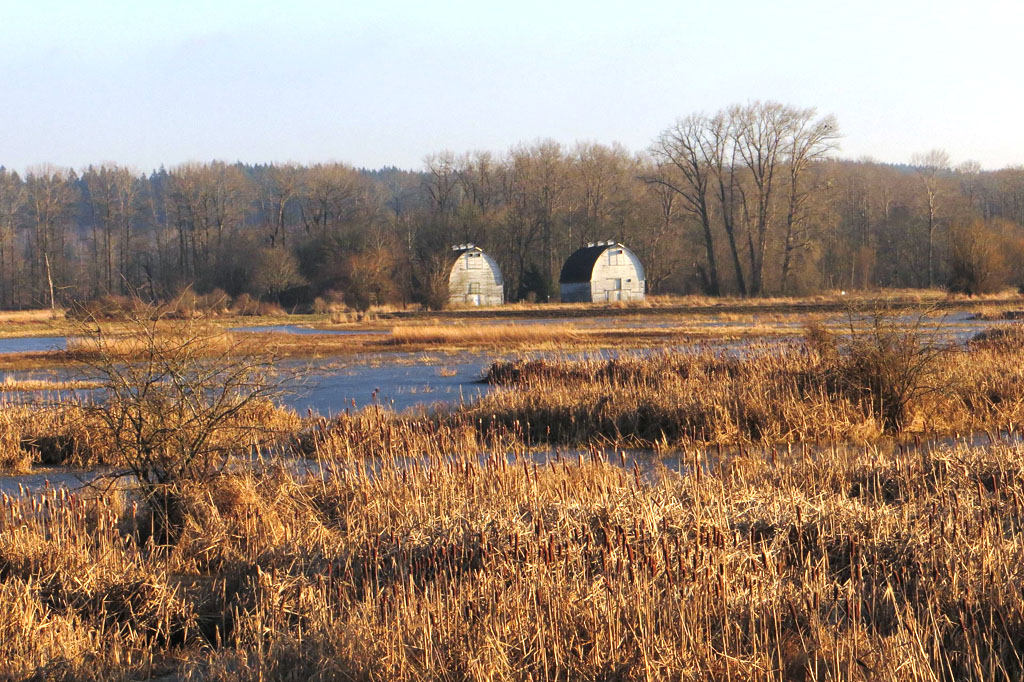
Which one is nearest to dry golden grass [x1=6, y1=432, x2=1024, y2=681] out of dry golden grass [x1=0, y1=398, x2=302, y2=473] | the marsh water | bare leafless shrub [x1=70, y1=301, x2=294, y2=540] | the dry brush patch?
bare leafless shrub [x1=70, y1=301, x2=294, y2=540]

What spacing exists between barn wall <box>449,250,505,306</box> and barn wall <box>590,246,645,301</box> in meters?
8.02

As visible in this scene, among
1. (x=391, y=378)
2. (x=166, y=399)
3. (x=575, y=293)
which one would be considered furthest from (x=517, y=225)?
(x=166, y=399)

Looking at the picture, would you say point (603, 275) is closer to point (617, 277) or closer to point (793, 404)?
point (617, 277)

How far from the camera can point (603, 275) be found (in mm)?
81500

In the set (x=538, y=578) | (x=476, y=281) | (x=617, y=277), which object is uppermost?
(x=476, y=281)

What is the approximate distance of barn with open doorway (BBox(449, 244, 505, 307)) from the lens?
3100 inches

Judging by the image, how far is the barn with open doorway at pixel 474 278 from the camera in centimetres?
7875

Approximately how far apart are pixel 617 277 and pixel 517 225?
12.1 m

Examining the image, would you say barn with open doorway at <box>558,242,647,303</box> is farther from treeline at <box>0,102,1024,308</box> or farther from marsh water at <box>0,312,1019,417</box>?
marsh water at <box>0,312,1019,417</box>

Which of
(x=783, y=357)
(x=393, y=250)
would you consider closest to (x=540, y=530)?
(x=783, y=357)

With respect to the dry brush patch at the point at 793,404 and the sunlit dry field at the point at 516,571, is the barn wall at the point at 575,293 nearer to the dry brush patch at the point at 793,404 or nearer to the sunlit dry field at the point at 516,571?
the dry brush patch at the point at 793,404

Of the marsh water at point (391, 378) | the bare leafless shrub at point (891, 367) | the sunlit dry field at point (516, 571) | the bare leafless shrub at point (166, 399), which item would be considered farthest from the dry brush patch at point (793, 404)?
the bare leafless shrub at point (166, 399)

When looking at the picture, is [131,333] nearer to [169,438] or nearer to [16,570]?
[169,438]

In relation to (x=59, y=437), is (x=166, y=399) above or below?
above
